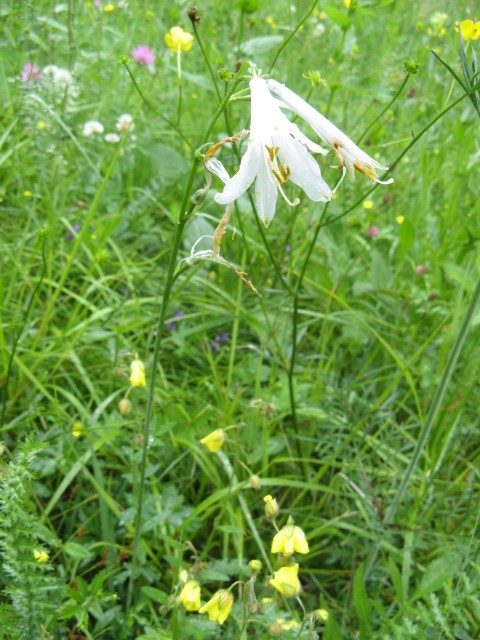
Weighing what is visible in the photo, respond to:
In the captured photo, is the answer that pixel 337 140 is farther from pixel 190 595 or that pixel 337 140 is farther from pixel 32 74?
pixel 32 74

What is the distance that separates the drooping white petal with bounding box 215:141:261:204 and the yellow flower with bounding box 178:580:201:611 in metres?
0.59

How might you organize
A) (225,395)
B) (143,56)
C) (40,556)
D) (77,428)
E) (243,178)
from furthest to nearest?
(143,56), (225,395), (77,428), (40,556), (243,178)

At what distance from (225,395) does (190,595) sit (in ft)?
2.38

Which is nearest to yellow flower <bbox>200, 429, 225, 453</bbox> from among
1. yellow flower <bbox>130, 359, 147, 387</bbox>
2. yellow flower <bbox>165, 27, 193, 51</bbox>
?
yellow flower <bbox>130, 359, 147, 387</bbox>

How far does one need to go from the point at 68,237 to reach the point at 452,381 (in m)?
1.24

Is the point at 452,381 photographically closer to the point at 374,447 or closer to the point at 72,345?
the point at 374,447

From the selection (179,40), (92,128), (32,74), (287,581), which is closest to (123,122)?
(92,128)

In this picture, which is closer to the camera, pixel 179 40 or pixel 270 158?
pixel 270 158

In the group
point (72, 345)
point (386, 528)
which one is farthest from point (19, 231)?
point (386, 528)

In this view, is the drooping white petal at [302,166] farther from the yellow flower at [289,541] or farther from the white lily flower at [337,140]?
Result: the yellow flower at [289,541]

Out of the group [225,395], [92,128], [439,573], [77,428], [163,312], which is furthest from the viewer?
[92,128]

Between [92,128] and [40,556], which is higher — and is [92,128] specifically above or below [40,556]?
above

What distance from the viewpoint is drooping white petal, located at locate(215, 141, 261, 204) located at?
2.72 feet

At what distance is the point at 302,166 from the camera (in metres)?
0.90
